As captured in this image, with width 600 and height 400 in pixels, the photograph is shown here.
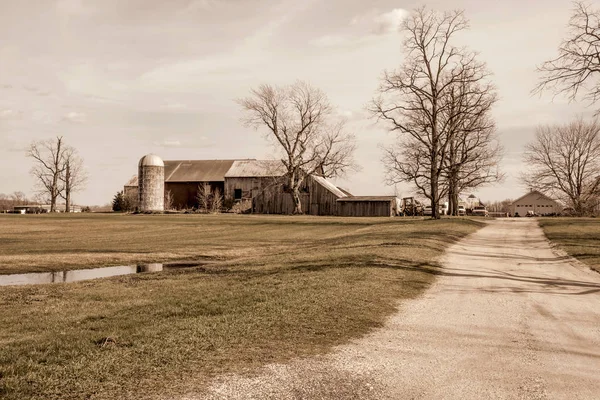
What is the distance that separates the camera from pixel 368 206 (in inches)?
2522

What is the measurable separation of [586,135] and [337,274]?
7103 centimetres

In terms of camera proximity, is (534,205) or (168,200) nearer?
(168,200)

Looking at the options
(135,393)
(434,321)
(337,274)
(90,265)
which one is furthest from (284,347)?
(90,265)

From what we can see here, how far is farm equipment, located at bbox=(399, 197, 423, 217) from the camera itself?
2620 inches

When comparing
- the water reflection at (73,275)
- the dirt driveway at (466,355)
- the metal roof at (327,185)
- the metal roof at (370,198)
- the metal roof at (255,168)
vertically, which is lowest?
the water reflection at (73,275)

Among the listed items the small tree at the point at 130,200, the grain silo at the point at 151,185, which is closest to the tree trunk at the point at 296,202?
the grain silo at the point at 151,185

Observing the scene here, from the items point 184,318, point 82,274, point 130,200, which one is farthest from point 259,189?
point 184,318

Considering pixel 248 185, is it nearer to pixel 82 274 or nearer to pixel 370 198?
pixel 370 198

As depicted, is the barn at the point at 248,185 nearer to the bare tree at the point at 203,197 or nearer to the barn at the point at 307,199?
the barn at the point at 307,199

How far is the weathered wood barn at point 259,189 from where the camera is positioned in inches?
2571

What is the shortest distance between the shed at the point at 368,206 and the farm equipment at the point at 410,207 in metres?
1.50

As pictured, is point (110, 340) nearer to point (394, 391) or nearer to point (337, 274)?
point (394, 391)

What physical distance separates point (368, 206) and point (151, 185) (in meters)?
30.0

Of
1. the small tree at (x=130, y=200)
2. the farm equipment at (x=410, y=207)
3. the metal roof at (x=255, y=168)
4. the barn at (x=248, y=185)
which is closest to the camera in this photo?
the farm equipment at (x=410, y=207)
